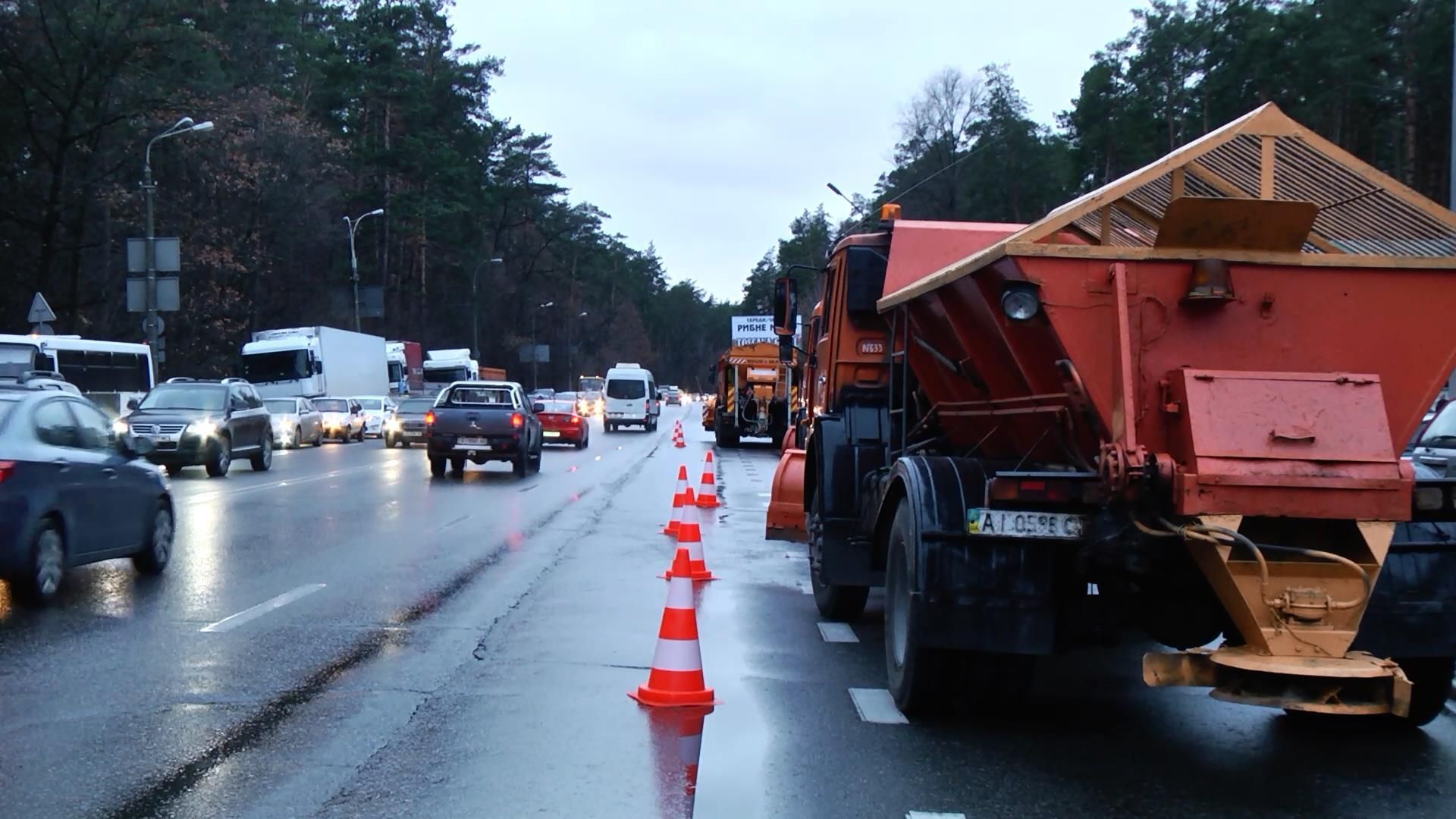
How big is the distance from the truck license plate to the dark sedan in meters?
6.74

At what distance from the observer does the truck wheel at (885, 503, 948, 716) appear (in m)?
6.58

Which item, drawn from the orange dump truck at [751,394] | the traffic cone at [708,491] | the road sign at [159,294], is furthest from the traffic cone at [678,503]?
the road sign at [159,294]

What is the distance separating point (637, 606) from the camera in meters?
10.6

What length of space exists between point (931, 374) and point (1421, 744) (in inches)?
130

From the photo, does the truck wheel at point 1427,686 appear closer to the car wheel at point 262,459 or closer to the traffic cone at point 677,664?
the traffic cone at point 677,664

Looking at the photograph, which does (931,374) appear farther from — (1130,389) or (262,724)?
(262,724)

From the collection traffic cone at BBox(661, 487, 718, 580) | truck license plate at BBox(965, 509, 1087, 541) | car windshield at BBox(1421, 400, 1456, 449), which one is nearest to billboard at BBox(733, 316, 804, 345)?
traffic cone at BBox(661, 487, 718, 580)

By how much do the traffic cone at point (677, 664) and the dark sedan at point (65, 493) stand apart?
15.7ft

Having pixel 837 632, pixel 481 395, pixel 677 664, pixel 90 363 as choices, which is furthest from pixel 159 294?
pixel 677 664

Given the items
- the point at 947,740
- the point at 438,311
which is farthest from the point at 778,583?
the point at 438,311

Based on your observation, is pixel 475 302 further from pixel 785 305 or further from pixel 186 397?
pixel 785 305

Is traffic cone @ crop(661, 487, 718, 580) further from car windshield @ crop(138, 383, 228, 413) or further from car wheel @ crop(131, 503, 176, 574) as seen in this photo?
car windshield @ crop(138, 383, 228, 413)

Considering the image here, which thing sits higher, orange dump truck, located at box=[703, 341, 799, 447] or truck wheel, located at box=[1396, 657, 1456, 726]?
orange dump truck, located at box=[703, 341, 799, 447]

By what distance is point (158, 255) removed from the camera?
3512 centimetres
